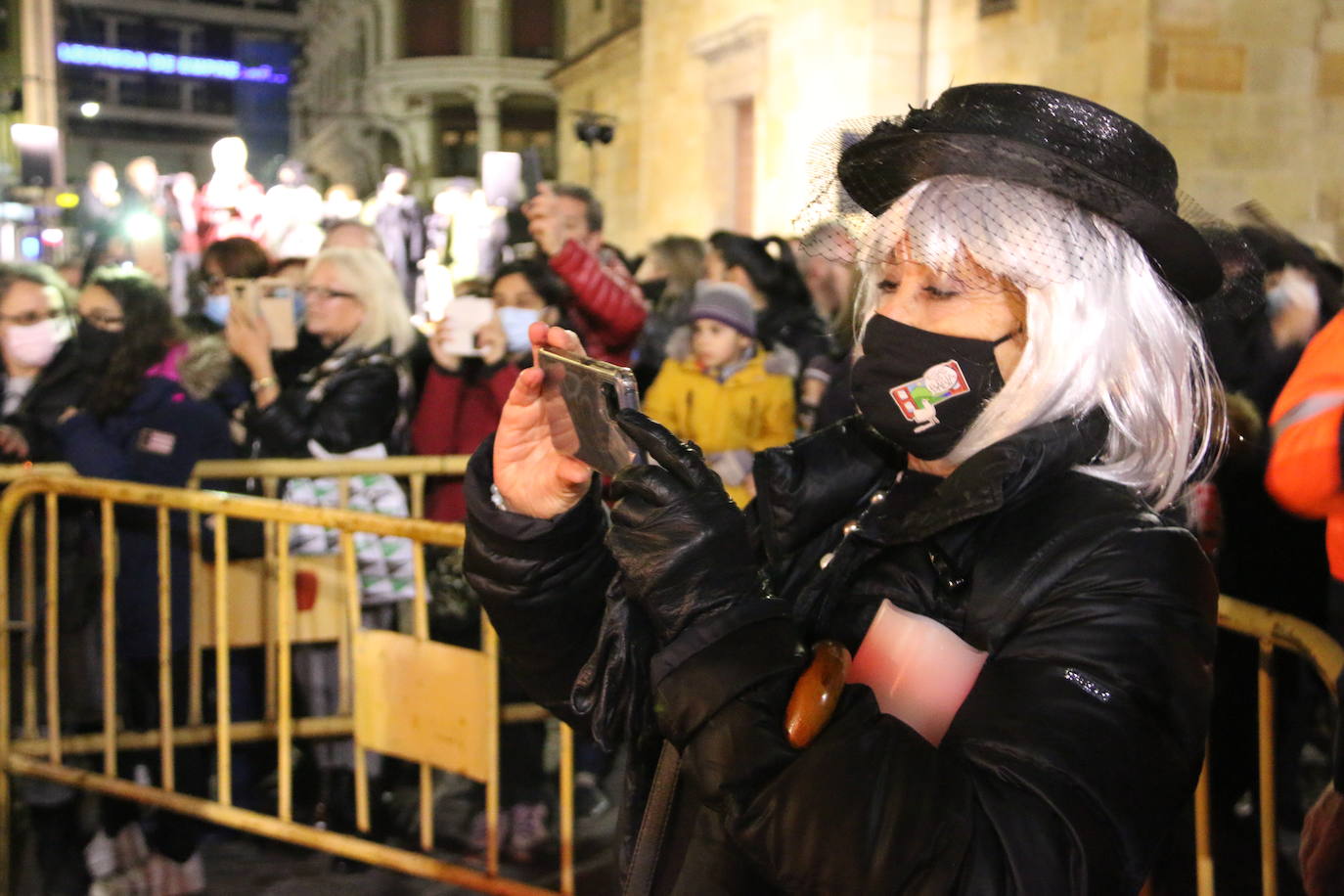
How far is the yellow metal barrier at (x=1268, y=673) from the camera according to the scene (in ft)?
7.30

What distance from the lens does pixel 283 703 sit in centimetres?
367

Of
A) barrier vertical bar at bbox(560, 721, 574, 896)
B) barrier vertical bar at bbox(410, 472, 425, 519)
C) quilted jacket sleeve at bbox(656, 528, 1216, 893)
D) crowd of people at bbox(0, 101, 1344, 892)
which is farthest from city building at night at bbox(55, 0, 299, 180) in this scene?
quilted jacket sleeve at bbox(656, 528, 1216, 893)

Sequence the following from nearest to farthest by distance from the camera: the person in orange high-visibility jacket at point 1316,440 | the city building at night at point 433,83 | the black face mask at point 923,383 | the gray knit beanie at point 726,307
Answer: the black face mask at point 923,383 → the person in orange high-visibility jacket at point 1316,440 → the gray knit beanie at point 726,307 → the city building at night at point 433,83

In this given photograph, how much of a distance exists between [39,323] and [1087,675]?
476 centimetres

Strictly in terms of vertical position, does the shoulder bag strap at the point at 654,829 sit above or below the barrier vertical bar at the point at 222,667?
above

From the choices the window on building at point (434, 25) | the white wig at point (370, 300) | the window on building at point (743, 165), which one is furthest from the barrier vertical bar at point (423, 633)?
the window on building at point (434, 25)

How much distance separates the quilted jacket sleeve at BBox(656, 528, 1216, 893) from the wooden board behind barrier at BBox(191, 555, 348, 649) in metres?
3.11

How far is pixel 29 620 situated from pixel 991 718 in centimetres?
375

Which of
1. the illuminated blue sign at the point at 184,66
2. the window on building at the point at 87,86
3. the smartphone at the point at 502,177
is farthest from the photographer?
the window on building at the point at 87,86

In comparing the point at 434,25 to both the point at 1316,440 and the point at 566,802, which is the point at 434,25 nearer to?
the point at 566,802

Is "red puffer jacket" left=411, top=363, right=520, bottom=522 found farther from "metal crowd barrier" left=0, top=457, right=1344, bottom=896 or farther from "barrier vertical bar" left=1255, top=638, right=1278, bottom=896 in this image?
"barrier vertical bar" left=1255, top=638, right=1278, bottom=896

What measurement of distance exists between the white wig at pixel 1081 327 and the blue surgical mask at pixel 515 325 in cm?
359

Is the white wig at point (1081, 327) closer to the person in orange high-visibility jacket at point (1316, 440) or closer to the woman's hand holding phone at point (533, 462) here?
the woman's hand holding phone at point (533, 462)

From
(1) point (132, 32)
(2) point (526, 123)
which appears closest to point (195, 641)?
(2) point (526, 123)
